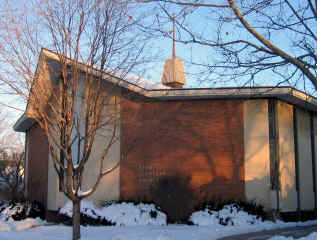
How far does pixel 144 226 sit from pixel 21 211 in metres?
6.37

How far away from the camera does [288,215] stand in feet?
50.6

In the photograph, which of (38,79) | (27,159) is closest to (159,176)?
(38,79)

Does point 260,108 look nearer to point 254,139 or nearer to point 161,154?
point 254,139

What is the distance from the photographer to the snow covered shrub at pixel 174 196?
14.9 meters

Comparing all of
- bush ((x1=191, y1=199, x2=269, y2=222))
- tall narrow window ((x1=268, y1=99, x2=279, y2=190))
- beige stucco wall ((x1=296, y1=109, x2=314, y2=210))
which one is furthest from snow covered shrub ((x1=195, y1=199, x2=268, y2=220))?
beige stucco wall ((x1=296, y1=109, x2=314, y2=210))

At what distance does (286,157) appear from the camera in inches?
624

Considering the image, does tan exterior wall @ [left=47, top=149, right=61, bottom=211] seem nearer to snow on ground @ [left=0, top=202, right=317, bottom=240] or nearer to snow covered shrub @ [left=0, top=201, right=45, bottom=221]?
snow covered shrub @ [left=0, top=201, right=45, bottom=221]

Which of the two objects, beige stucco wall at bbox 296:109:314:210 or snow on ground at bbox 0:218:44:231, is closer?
snow on ground at bbox 0:218:44:231

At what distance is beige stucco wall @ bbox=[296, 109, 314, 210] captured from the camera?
54.0ft

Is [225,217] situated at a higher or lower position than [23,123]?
lower

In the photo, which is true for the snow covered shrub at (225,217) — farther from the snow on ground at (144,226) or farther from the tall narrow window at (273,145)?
the tall narrow window at (273,145)

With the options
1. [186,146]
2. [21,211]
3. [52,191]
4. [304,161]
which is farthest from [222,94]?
[21,211]

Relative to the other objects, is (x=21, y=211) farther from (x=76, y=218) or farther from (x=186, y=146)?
(x=76, y=218)

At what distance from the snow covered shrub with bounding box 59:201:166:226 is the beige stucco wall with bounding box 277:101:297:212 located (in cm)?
464
